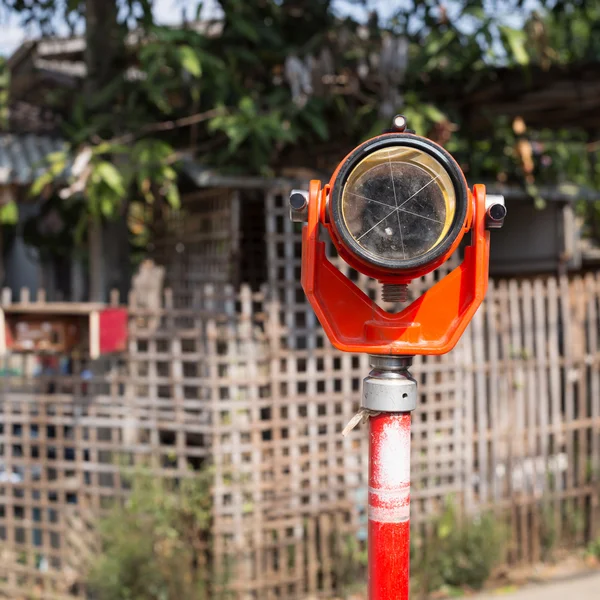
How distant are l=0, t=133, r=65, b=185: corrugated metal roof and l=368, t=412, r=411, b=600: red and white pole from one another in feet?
14.9

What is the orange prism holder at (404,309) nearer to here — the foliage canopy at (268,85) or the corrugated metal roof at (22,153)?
the foliage canopy at (268,85)

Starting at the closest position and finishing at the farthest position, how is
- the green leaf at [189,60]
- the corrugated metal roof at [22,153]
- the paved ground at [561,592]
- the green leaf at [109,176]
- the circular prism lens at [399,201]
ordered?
the circular prism lens at [399,201] → the green leaf at [189,60] → the green leaf at [109,176] → the paved ground at [561,592] → the corrugated metal roof at [22,153]

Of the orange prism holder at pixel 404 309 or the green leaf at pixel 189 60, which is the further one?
the green leaf at pixel 189 60

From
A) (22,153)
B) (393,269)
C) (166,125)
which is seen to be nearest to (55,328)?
(166,125)

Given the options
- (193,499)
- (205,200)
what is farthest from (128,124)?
(193,499)

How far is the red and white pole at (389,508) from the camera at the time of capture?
170 centimetres

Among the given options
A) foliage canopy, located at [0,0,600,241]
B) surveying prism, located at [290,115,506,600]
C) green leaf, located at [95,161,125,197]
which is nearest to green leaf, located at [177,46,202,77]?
foliage canopy, located at [0,0,600,241]

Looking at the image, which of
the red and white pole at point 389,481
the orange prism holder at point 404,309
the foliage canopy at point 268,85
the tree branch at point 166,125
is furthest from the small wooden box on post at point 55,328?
the red and white pole at point 389,481

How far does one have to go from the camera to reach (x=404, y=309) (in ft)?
5.80

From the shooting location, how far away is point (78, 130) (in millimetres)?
5230

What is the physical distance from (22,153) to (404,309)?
5.51m

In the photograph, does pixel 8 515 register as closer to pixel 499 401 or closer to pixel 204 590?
pixel 204 590

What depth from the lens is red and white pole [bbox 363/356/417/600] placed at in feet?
5.57

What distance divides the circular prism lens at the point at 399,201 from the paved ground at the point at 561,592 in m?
3.92
